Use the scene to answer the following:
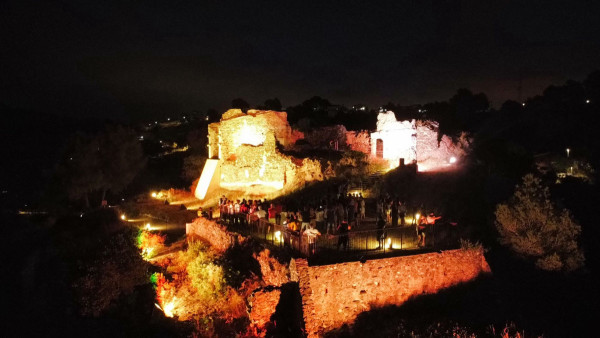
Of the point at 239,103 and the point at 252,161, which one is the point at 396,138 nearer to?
the point at 252,161

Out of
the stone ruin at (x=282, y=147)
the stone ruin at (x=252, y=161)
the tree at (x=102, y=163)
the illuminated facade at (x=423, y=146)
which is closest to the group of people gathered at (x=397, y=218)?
the stone ruin at (x=282, y=147)

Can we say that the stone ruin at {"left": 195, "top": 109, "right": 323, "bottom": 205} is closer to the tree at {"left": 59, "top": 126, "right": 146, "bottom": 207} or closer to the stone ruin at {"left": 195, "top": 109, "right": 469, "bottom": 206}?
the stone ruin at {"left": 195, "top": 109, "right": 469, "bottom": 206}

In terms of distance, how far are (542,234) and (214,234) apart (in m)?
12.1

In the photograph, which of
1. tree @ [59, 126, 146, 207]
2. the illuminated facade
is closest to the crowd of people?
the illuminated facade

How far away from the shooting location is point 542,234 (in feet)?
42.3

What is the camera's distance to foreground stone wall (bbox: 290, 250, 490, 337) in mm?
10134

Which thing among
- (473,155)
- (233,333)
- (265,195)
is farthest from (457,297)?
(265,195)

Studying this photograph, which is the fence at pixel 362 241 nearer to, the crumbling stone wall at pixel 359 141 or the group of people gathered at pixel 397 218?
the group of people gathered at pixel 397 218

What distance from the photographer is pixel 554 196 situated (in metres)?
16.3

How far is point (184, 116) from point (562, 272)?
73466 mm

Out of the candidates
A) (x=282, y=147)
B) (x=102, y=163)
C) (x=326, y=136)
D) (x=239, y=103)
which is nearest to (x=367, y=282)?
(x=282, y=147)

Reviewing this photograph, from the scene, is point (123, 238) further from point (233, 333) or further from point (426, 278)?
point (426, 278)

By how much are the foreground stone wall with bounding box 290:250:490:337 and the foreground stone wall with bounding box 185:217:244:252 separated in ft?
14.2

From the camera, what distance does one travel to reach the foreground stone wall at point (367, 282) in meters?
10.1
